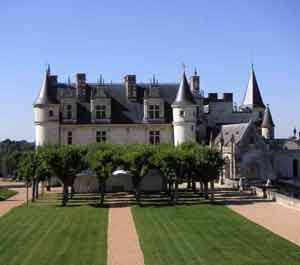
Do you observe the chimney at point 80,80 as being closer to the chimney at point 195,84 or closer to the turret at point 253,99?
the chimney at point 195,84

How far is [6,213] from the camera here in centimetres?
3494

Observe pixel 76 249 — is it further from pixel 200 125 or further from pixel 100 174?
pixel 200 125

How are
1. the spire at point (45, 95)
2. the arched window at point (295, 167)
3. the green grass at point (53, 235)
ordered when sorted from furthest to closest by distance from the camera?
1. the arched window at point (295, 167)
2. the spire at point (45, 95)
3. the green grass at point (53, 235)

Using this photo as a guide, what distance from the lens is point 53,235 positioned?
26406 millimetres

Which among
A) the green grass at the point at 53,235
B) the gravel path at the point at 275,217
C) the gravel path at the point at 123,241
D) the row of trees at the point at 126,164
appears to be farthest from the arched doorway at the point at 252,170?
the gravel path at the point at 123,241

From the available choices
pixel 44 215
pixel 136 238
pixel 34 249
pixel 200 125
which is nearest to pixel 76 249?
pixel 34 249

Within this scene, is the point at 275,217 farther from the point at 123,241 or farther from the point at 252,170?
the point at 252,170

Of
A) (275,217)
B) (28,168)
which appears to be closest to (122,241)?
(275,217)

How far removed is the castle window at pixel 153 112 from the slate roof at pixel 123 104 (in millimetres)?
894

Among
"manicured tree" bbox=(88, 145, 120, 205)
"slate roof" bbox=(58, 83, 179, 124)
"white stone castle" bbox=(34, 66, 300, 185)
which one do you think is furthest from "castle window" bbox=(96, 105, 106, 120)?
"manicured tree" bbox=(88, 145, 120, 205)

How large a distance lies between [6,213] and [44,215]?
9.81ft

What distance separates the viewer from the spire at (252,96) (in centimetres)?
6794

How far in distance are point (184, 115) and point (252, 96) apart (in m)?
17.2

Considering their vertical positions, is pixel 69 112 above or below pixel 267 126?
above
